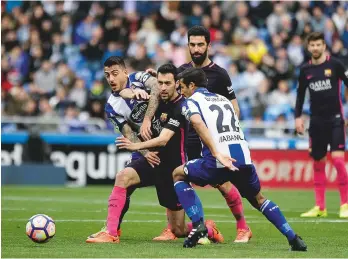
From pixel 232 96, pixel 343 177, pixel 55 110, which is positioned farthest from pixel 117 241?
→ pixel 55 110

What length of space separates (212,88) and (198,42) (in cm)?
59

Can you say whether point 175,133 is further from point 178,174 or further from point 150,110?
point 178,174

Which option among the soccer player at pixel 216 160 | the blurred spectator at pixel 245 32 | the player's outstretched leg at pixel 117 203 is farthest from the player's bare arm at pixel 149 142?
the blurred spectator at pixel 245 32

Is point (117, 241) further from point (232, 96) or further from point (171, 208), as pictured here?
point (232, 96)

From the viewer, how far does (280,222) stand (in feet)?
31.5

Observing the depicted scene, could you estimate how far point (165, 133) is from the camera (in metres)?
10.3

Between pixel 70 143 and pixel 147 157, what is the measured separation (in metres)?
11.9

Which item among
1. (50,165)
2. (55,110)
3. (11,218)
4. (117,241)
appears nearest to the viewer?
(117,241)

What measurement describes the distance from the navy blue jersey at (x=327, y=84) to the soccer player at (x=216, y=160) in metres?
5.01

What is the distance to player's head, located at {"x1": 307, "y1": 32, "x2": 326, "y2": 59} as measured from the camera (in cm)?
1423

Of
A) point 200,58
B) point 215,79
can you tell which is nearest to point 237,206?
point 215,79

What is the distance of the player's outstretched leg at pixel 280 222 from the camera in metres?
9.52

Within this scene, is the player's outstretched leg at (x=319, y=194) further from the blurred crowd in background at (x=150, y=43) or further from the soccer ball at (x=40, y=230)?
the blurred crowd in background at (x=150, y=43)

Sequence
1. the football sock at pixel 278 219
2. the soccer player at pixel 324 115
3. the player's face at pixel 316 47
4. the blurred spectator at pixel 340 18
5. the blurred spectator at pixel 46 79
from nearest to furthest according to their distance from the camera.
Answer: the football sock at pixel 278 219
the player's face at pixel 316 47
the soccer player at pixel 324 115
the blurred spectator at pixel 46 79
the blurred spectator at pixel 340 18
